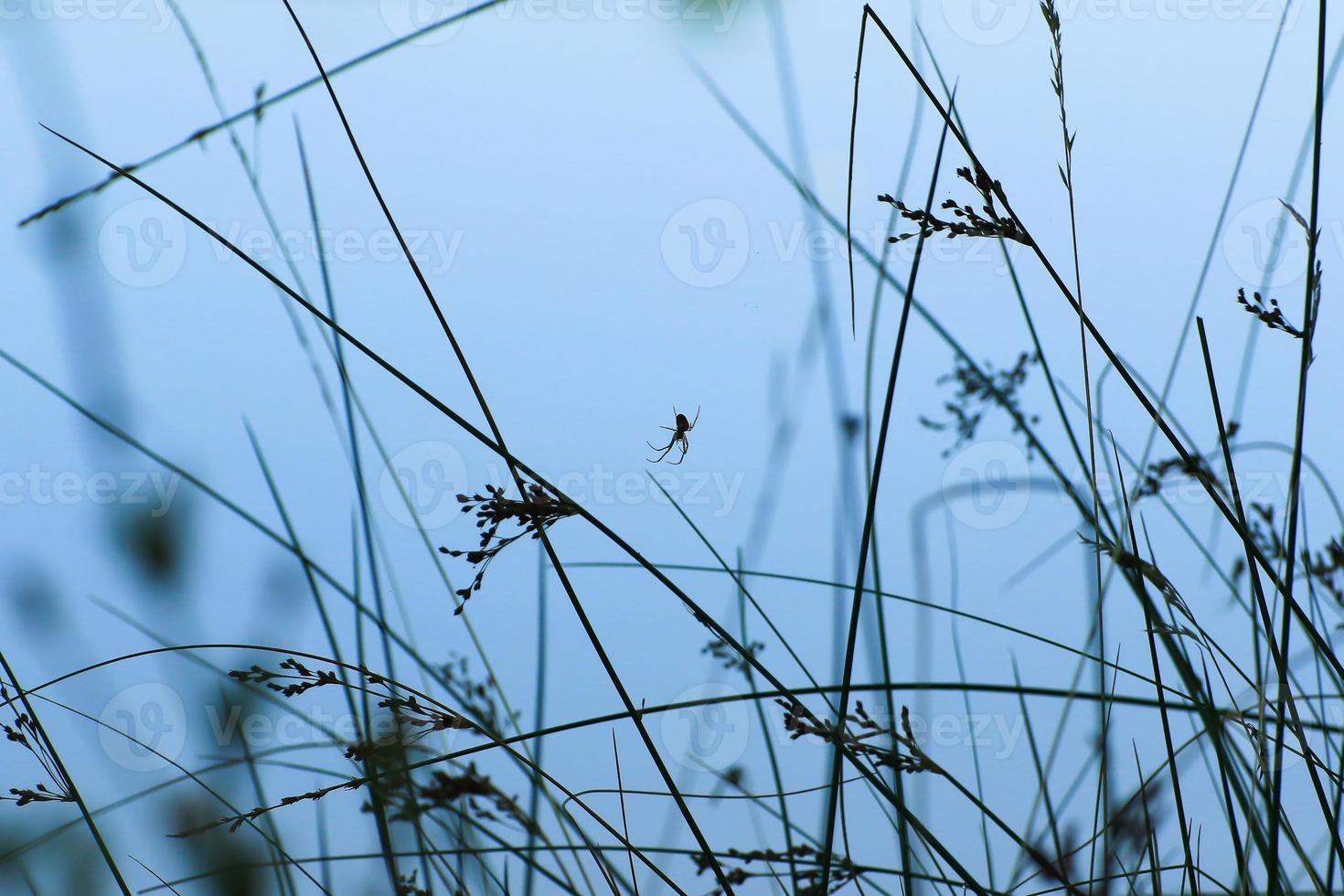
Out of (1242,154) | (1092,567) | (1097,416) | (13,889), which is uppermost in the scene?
(1242,154)

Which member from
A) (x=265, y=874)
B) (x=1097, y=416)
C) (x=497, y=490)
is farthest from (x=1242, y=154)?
(x=265, y=874)

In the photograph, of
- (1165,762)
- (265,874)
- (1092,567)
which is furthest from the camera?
(1092,567)

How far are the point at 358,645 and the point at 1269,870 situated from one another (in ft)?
2.22

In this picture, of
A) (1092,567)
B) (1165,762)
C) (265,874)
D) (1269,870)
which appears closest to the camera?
(1269,870)

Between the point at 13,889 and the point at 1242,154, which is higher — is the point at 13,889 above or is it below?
below

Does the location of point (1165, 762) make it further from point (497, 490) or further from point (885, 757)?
point (497, 490)

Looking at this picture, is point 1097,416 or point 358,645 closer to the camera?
point 358,645

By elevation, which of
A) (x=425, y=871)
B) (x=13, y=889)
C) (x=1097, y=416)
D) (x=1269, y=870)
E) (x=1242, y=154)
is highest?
(x=1242, y=154)

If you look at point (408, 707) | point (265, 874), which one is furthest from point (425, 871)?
point (408, 707)

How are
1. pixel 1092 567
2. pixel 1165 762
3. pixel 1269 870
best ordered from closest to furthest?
pixel 1269 870, pixel 1165 762, pixel 1092 567

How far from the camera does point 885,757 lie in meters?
0.64

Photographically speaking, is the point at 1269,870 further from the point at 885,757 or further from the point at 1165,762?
the point at 885,757

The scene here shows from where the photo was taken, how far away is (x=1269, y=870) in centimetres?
56

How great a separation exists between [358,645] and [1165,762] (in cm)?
63
